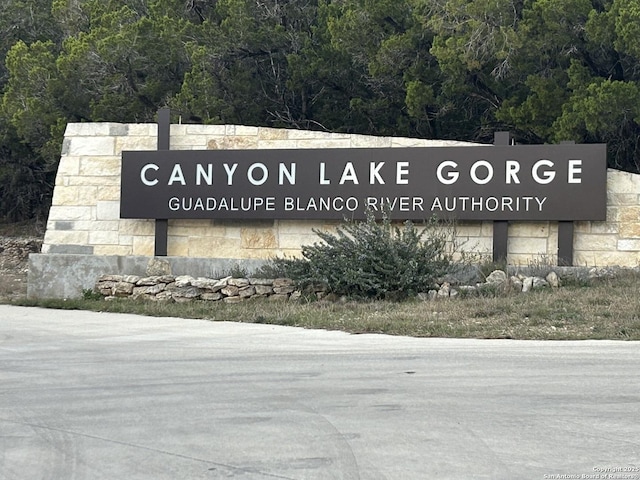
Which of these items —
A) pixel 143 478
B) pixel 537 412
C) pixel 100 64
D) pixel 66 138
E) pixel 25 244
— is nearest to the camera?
pixel 143 478

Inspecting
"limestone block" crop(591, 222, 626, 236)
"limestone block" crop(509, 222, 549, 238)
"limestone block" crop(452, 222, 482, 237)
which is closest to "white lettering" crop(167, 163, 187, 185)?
"limestone block" crop(452, 222, 482, 237)

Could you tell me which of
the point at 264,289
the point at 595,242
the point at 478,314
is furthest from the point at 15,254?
the point at 478,314

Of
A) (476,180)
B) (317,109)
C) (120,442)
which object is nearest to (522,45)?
(476,180)

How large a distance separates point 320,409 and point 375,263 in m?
7.48

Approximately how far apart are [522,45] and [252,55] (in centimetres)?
789

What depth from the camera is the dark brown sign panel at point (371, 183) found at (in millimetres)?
15656

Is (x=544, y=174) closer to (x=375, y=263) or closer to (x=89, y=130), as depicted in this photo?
(x=375, y=263)

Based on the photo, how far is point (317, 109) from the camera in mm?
24844

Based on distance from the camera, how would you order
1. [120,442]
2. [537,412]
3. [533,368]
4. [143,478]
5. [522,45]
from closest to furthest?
1. [143,478]
2. [120,442]
3. [537,412]
4. [533,368]
5. [522,45]

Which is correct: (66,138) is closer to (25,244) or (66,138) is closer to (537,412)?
(25,244)

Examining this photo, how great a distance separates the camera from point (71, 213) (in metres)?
17.9

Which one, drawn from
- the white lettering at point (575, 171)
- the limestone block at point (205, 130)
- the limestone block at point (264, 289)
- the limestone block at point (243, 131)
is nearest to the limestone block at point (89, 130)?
the limestone block at point (205, 130)

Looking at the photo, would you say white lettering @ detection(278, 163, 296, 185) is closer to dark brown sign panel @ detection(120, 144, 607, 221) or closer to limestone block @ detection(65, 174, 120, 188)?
dark brown sign panel @ detection(120, 144, 607, 221)

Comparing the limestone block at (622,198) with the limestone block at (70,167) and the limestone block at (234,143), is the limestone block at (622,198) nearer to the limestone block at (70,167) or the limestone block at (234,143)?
the limestone block at (234,143)
